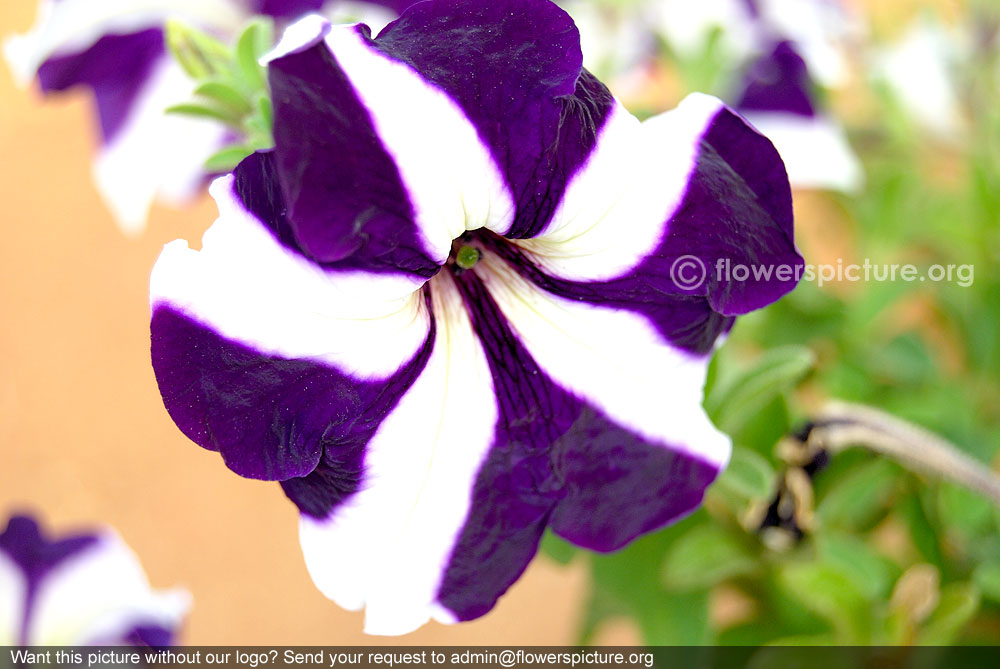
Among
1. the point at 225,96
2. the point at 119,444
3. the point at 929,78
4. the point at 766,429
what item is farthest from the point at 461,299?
the point at 119,444

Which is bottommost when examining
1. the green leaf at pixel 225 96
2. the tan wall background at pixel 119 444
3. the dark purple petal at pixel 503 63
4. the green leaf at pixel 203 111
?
the tan wall background at pixel 119 444

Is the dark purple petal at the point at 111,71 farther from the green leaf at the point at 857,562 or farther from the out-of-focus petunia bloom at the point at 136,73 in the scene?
the green leaf at the point at 857,562

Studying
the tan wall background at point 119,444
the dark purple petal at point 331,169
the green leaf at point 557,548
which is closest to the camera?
the dark purple petal at point 331,169

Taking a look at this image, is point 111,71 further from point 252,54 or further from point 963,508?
point 963,508

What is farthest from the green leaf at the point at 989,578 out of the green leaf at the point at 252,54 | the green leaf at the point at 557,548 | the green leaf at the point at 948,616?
the green leaf at the point at 252,54

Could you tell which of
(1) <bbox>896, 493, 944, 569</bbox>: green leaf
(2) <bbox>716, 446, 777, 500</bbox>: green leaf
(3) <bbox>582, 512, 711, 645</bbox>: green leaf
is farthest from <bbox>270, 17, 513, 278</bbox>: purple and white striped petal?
(1) <bbox>896, 493, 944, 569</bbox>: green leaf

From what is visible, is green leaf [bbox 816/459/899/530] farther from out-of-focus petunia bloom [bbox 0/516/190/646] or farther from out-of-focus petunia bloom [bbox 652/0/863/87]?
out-of-focus petunia bloom [bbox 0/516/190/646]
